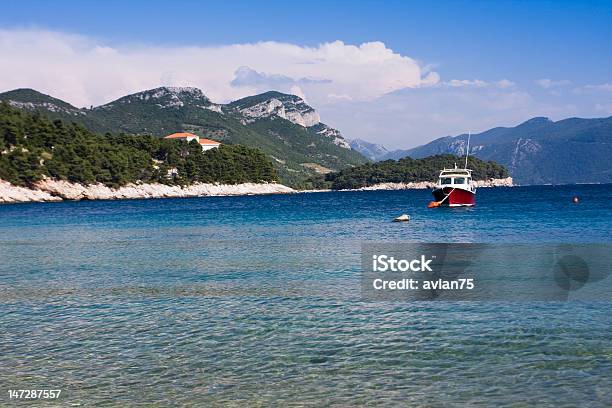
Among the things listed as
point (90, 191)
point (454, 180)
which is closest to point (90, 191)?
point (90, 191)

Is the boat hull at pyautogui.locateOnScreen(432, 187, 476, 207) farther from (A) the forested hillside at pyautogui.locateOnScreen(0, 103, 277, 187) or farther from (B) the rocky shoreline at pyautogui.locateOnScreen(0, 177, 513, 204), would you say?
(A) the forested hillside at pyautogui.locateOnScreen(0, 103, 277, 187)

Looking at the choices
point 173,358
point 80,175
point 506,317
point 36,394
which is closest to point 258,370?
point 173,358

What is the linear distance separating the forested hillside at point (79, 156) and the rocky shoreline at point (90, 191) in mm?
2009

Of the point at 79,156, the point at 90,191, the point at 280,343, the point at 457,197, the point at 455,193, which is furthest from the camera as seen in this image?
the point at 79,156

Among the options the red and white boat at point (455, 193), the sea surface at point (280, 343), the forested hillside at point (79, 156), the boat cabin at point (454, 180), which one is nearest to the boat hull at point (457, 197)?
the red and white boat at point (455, 193)

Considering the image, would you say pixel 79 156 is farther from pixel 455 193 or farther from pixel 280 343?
pixel 280 343

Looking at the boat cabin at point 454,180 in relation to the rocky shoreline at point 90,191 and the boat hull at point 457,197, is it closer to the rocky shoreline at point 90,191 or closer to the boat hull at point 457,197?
the boat hull at point 457,197

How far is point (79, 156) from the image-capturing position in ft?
520

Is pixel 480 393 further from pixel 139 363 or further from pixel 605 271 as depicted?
pixel 605 271

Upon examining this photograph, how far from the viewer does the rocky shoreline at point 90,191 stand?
449 feet

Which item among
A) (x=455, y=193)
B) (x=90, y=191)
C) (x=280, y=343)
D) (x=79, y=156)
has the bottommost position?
(x=280, y=343)

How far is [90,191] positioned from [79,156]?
10993 mm

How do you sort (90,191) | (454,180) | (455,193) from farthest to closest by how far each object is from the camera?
(90,191), (454,180), (455,193)

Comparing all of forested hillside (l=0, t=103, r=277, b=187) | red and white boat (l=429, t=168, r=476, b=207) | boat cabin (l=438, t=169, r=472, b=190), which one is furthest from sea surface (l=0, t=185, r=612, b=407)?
forested hillside (l=0, t=103, r=277, b=187)
